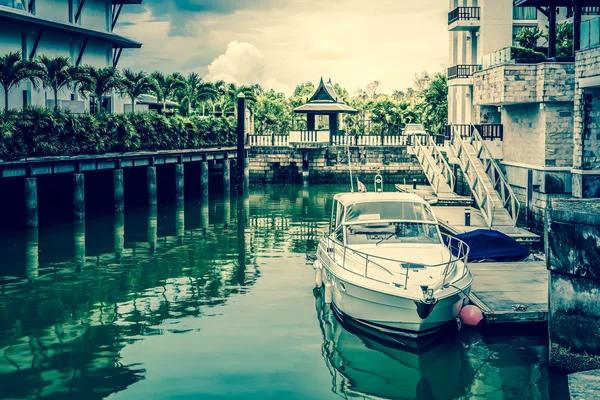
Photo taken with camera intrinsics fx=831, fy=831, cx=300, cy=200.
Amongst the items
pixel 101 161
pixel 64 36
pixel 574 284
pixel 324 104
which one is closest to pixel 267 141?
pixel 324 104

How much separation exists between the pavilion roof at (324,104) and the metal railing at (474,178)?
816 inches

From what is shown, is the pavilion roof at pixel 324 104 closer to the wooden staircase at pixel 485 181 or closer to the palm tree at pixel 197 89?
the palm tree at pixel 197 89

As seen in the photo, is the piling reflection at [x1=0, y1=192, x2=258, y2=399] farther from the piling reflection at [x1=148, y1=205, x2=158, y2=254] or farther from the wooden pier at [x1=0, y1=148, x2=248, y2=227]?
the wooden pier at [x1=0, y1=148, x2=248, y2=227]

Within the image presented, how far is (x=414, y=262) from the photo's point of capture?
1766 centimetres

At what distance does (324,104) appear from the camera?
200ft

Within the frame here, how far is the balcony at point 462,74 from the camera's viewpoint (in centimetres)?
4685

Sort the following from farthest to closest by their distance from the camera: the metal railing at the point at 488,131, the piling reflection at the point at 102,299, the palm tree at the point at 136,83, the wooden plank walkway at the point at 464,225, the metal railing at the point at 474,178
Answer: the palm tree at the point at 136,83 → the metal railing at the point at 488,131 → the metal railing at the point at 474,178 → the wooden plank walkway at the point at 464,225 → the piling reflection at the point at 102,299

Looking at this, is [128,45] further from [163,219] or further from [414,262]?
[414,262]

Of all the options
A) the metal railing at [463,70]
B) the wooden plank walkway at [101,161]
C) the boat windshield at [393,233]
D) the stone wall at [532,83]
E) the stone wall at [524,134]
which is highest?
the metal railing at [463,70]

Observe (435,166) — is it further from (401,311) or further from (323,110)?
(401,311)

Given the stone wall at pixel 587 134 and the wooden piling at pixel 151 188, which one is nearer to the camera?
the stone wall at pixel 587 134

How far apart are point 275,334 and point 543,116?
17.4 m

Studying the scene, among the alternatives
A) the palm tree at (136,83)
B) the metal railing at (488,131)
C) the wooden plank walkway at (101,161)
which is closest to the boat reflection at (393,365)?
the wooden plank walkway at (101,161)

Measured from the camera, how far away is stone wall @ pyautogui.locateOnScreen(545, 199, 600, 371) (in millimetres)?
13812
